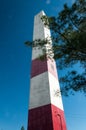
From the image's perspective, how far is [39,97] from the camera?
12.8 m

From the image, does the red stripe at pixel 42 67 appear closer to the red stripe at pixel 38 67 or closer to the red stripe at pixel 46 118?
the red stripe at pixel 38 67

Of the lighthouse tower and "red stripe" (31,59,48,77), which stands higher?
"red stripe" (31,59,48,77)

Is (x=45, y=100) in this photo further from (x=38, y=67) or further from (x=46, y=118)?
(x=38, y=67)

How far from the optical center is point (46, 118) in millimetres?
11500

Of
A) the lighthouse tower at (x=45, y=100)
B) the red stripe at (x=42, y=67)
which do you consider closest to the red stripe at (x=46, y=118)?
the lighthouse tower at (x=45, y=100)

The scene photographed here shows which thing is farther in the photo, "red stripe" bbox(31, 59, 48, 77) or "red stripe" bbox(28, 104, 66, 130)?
Answer: "red stripe" bbox(31, 59, 48, 77)

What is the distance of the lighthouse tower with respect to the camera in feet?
37.7

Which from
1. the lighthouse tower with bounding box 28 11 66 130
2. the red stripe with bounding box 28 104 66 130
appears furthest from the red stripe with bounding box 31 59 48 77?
the red stripe with bounding box 28 104 66 130

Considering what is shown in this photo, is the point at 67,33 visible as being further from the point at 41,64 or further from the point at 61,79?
the point at 41,64

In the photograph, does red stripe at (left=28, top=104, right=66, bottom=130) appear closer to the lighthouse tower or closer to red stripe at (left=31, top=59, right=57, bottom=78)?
the lighthouse tower

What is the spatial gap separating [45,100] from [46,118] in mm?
1411

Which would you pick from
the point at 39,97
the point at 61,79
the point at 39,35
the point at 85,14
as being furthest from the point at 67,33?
the point at 39,35

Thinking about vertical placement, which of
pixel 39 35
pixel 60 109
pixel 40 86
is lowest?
pixel 60 109

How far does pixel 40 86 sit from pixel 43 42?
4.97 meters
